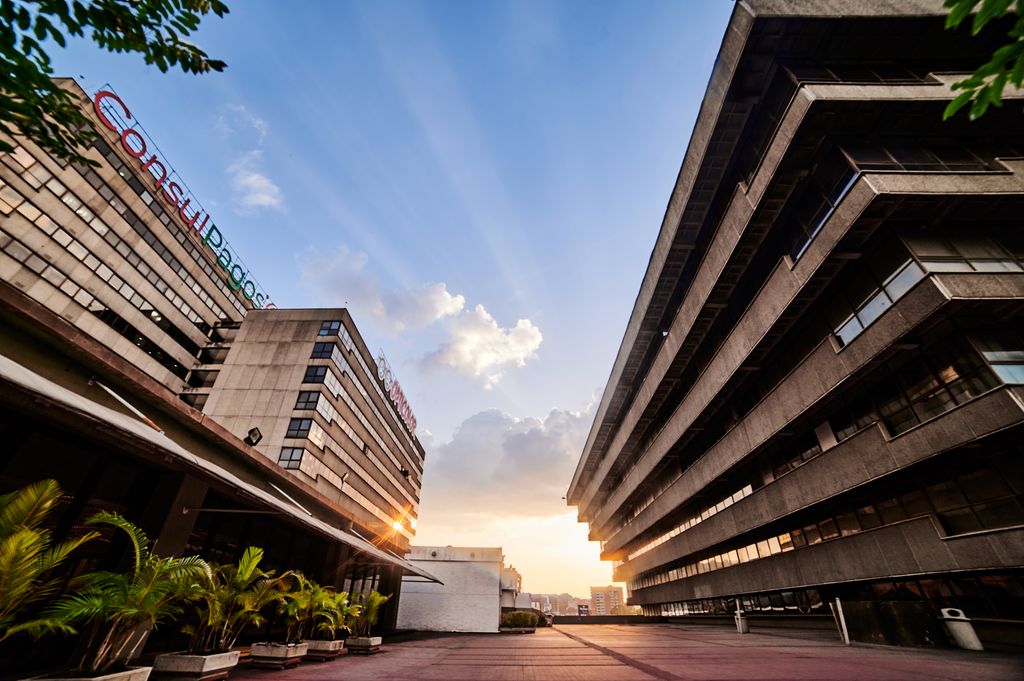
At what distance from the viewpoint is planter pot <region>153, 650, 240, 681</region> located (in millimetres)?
6395

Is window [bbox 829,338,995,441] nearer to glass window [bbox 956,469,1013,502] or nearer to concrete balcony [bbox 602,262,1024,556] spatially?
concrete balcony [bbox 602,262,1024,556]

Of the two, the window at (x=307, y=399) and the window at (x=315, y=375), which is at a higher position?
the window at (x=315, y=375)

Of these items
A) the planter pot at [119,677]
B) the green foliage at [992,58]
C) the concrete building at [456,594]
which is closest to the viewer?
the green foliage at [992,58]

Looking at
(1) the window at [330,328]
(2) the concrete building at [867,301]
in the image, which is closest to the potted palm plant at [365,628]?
(2) the concrete building at [867,301]

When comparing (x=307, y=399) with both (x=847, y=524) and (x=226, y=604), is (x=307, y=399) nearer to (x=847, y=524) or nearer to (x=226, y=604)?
(x=226, y=604)

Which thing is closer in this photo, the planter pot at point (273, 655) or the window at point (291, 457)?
the planter pot at point (273, 655)

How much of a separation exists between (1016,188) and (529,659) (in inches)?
789

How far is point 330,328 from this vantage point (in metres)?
45.4

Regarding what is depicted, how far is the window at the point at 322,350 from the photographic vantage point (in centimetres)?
4344

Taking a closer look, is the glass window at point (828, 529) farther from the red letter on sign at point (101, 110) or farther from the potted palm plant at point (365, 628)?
the red letter on sign at point (101, 110)

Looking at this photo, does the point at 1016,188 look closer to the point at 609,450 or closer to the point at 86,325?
the point at 609,450

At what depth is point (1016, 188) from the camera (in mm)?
12195

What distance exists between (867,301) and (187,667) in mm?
20433

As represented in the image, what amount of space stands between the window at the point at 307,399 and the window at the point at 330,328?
7122 millimetres
